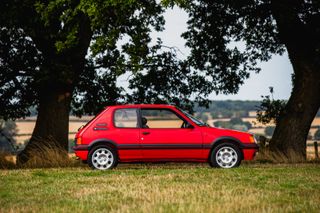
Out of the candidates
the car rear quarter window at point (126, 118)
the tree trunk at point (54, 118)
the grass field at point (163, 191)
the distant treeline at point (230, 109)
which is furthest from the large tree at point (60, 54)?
the distant treeline at point (230, 109)

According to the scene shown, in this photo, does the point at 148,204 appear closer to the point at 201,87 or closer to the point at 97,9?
the point at 97,9

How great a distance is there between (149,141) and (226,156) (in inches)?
76.0

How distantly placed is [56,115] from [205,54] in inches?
291

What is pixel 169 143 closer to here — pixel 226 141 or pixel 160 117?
pixel 160 117

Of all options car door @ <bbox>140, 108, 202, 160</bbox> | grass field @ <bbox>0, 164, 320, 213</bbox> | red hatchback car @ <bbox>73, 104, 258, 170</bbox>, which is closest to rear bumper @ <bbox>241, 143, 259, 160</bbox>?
red hatchback car @ <bbox>73, 104, 258, 170</bbox>

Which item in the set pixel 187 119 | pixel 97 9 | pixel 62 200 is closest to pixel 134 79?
pixel 97 9

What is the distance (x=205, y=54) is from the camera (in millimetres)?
25969

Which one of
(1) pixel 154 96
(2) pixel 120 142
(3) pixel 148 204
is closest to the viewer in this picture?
(3) pixel 148 204

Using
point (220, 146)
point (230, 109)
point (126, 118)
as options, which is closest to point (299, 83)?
point (220, 146)

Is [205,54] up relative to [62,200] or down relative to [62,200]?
up

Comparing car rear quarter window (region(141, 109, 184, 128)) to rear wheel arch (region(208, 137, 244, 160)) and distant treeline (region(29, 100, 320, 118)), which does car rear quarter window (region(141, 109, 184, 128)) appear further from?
distant treeline (region(29, 100, 320, 118))

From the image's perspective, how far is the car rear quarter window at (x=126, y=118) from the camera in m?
14.9

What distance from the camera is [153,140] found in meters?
14.8

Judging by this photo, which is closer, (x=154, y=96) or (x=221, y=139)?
(x=221, y=139)
